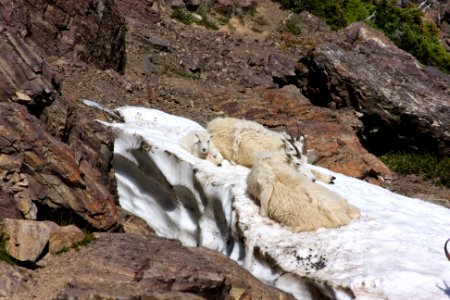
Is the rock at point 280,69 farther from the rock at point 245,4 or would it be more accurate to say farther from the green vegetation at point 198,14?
the rock at point 245,4

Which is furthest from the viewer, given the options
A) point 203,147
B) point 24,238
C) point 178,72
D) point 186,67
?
point 186,67

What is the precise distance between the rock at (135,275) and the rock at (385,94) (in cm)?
1142

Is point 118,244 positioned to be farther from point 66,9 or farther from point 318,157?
point 66,9

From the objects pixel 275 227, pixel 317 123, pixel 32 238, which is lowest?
pixel 317 123

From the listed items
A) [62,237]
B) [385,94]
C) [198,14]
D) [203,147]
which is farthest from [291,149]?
[198,14]

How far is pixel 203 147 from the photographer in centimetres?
1120

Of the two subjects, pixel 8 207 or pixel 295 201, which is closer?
pixel 8 207

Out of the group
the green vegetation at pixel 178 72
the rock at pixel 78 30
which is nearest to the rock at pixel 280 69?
the green vegetation at pixel 178 72

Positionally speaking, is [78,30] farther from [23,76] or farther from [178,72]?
[23,76]

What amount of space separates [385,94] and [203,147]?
28.8 feet

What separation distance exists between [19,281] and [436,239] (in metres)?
6.21

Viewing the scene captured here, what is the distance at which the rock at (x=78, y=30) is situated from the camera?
1565 centimetres

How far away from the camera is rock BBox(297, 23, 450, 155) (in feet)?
58.2

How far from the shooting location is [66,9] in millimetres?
16812
